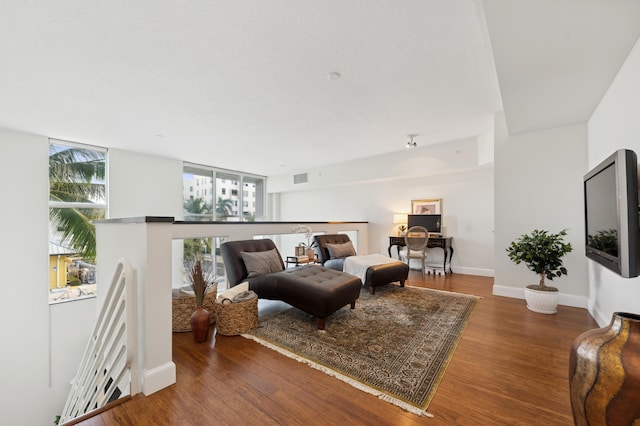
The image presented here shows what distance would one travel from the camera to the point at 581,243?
10.5 ft

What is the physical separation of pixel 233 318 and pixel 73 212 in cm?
408

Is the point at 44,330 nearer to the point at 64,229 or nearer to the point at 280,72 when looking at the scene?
the point at 64,229

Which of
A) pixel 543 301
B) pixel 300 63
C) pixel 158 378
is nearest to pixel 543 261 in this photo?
pixel 543 301

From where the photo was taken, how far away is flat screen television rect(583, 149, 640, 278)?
1.54 meters

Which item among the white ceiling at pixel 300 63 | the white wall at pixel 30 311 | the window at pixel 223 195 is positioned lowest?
→ the white wall at pixel 30 311

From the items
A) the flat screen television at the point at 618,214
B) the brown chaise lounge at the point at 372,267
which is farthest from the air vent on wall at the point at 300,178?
the flat screen television at the point at 618,214

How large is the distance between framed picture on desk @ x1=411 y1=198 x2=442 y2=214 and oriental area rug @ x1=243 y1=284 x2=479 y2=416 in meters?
2.48

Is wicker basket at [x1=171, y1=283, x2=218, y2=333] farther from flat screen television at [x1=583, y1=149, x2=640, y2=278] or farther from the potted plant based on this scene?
the potted plant

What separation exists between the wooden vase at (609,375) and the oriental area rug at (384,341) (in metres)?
0.74

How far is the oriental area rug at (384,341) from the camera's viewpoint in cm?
175

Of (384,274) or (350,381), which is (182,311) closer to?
(350,381)

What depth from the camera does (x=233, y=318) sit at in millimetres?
2471

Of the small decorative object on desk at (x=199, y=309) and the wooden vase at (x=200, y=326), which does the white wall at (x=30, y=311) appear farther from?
the wooden vase at (x=200, y=326)

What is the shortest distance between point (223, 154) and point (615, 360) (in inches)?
229
